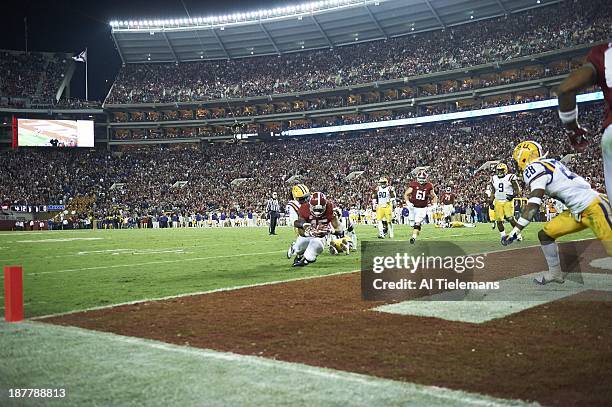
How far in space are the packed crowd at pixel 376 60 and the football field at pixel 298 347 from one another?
136 ft

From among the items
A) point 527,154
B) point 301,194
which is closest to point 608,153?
point 527,154

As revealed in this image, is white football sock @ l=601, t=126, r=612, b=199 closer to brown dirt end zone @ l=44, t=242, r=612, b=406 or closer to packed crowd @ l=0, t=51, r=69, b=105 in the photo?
brown dirt end zone @ l=44, t=242, r=612, b=406

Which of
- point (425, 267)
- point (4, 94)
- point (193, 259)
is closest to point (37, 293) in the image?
point (193, 259)

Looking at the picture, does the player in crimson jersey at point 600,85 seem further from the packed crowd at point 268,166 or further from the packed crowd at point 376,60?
the packed crowd at point 376,60

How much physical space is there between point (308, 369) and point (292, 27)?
55.6 m

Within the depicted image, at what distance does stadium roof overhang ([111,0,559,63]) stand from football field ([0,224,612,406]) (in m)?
45.6

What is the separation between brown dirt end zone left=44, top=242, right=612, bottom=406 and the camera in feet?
12.6

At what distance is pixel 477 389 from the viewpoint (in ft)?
11.9

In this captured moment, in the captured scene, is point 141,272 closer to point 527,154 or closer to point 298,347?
point 298,347

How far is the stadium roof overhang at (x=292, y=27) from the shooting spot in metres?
49.9

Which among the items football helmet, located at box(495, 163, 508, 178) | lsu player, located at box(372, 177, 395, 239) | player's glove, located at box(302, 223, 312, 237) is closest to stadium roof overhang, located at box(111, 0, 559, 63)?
lsu player, located at box(372, 177, 395, 239)

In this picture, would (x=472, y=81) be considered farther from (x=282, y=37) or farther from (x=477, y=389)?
(x=477, y=389)

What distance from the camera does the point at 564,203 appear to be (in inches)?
306

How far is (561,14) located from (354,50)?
1982cm
